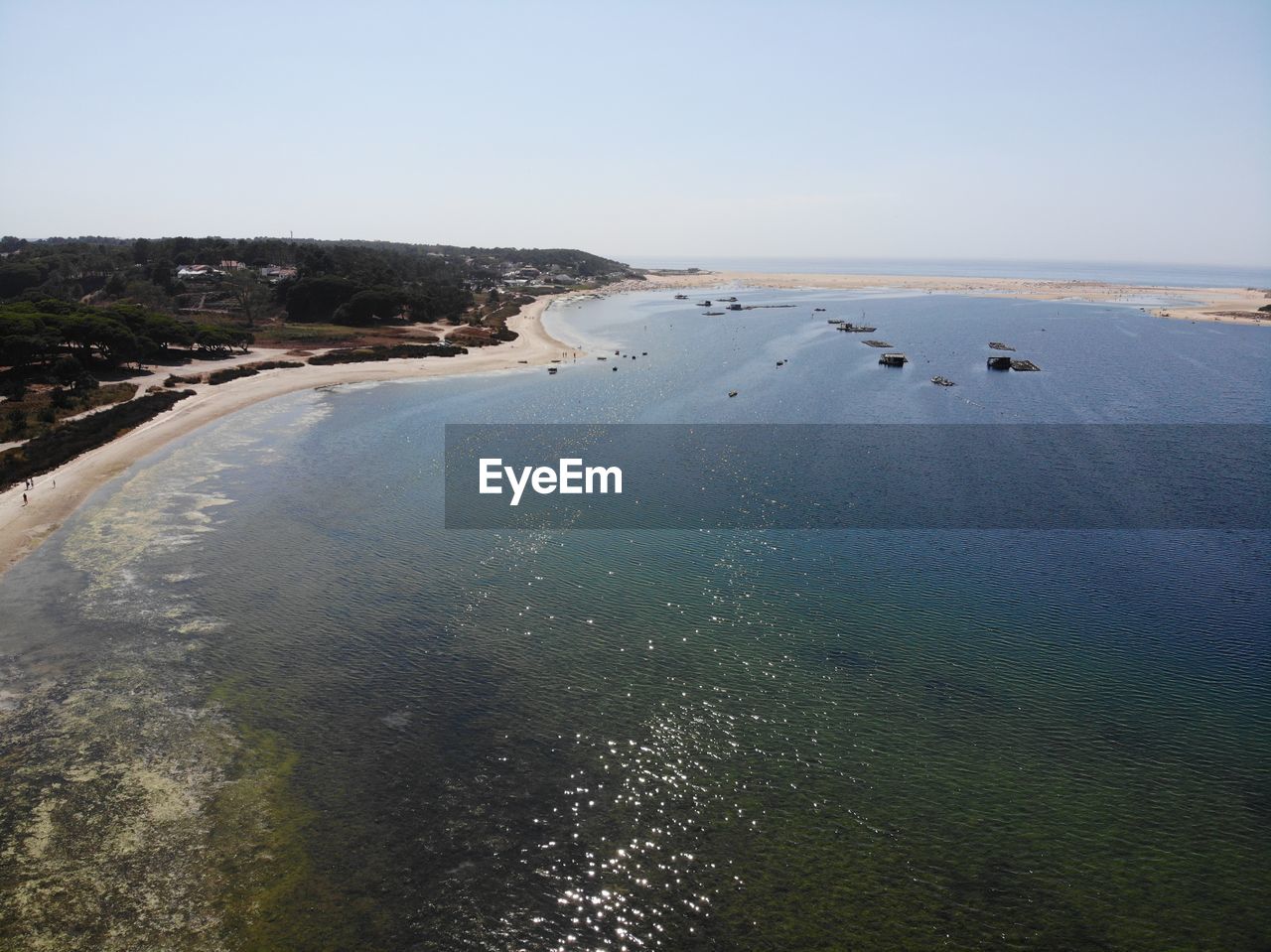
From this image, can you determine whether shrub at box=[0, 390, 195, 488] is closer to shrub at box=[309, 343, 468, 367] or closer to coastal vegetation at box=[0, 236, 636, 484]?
coastal vegetation at box=[0, 236, 636, 484]

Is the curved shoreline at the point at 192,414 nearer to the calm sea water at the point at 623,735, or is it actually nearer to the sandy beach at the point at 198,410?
the sandy beach at the point at 198,410

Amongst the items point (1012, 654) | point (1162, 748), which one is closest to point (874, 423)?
point (1012, 654)

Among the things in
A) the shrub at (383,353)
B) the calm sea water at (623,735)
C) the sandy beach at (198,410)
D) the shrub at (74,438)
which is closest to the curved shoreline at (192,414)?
the sandy beach at (198,410)

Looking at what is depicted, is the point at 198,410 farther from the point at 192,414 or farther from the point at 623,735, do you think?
the point at 623,735

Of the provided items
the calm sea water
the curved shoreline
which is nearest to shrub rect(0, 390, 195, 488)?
the curved shoreline

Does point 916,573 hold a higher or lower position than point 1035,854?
higher

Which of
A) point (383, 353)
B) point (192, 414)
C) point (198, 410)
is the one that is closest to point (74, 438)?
point (192, 414)

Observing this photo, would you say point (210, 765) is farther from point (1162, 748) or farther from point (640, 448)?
point (640, 448)
